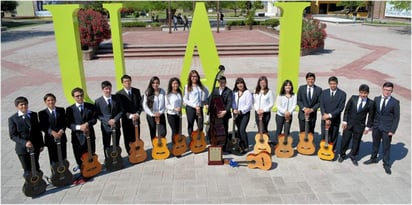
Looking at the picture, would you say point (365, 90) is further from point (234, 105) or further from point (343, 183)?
point (234, 105)

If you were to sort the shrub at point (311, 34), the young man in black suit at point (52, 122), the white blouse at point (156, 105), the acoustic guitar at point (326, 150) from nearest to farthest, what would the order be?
the young man in black suit at point (52, 122) → the white blouse at point (156, 105) → the acoustic guitar at point (326, 150) → the shrub at point (311, 34)

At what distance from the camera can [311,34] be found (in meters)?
17.8

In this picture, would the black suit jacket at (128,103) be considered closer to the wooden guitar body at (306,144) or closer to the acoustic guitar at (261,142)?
the acoustic guitar at (261,142)

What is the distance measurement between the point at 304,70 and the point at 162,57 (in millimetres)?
7518

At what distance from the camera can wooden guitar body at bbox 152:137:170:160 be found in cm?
611

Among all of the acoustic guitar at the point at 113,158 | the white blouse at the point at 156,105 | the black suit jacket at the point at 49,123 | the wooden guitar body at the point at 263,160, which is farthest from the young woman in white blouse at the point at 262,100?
the black suit jacket at the point at 49,123

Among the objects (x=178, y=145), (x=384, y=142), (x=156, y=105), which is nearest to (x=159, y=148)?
(x=178, y=145)

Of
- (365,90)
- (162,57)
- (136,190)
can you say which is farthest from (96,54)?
(365,90)

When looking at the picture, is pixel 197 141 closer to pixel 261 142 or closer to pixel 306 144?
pixel 261 142

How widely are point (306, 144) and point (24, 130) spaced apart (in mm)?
4847

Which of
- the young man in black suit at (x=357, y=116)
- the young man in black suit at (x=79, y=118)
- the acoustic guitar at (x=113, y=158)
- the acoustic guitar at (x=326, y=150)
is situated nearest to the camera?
the young man in black suit at (x=79, y=118)

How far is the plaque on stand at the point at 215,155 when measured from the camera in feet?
19.2

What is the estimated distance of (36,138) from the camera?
484 cm

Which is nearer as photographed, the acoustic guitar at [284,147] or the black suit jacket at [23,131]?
the black suit jacket at [23,131]
